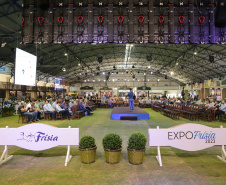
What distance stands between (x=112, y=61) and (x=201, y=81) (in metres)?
17.0

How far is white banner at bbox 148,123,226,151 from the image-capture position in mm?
3105

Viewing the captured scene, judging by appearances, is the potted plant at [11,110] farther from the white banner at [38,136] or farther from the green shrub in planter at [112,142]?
the green shrub in planter at [112,142]

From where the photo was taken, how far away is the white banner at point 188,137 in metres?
3.11

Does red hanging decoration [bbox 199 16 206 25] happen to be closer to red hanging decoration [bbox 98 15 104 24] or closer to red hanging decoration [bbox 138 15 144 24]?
red hanging decoration [bbox 138 15 144 24]

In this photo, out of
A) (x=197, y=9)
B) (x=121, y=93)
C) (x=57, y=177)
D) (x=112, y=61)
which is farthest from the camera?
(x=121, y=93)

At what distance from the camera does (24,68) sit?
660 centimetres

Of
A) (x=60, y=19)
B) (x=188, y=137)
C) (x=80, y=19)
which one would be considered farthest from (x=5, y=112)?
(x=188, y=137)

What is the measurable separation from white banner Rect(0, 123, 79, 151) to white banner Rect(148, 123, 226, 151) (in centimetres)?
175

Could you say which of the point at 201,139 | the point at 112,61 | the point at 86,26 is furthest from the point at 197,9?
the point at 112,61

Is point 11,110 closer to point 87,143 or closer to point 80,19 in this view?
point 80,19

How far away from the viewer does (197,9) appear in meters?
6.43

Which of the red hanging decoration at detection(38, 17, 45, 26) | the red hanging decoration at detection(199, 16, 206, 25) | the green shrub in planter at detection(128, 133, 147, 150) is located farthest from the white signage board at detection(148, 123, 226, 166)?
the red hanging decoration at detection(38, 17, 45, 26)

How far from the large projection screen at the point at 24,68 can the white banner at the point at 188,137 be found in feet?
19.5

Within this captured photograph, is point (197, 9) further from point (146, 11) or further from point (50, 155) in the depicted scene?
point (50, 155)
